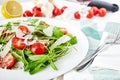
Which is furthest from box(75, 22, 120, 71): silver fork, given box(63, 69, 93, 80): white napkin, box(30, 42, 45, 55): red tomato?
box(30, 42, 45, 55): red tomato

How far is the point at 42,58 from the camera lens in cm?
79

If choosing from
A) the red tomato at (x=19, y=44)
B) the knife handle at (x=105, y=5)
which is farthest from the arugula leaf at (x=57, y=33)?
the knife handle at (x=105, y=5)

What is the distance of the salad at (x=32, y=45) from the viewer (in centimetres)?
79

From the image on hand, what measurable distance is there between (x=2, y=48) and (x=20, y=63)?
88mm

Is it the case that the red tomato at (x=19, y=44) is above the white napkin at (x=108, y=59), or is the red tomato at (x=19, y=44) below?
above

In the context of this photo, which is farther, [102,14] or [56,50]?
[102,14]

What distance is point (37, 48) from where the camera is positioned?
0.81m

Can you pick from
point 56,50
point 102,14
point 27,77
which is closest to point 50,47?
point 56,50

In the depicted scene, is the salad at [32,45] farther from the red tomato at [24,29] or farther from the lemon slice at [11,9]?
the lemon slice at [11,9]

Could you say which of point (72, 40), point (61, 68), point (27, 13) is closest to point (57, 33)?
point (72, 40)

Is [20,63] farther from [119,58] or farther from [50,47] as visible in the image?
[119,58]

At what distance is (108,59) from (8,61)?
0.27 meters

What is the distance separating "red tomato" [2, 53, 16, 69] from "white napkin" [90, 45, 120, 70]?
22 cm

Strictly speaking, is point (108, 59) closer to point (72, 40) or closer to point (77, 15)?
point (72, 40)
